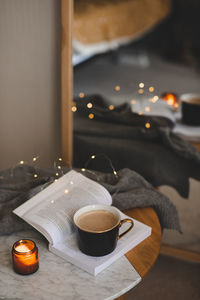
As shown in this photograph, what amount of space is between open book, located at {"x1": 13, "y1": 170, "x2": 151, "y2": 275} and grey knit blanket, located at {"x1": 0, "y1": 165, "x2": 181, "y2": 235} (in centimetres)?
4

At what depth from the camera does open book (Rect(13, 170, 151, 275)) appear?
2.80ft

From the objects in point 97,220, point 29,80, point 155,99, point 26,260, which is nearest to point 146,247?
point 97,220

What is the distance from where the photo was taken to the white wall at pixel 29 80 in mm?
1279

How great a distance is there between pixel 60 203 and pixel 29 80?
1.83ft

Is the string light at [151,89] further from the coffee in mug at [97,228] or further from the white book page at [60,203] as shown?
the coffee in mug at [97,228]

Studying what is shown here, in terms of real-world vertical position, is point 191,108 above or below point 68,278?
above

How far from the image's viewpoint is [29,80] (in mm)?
1360

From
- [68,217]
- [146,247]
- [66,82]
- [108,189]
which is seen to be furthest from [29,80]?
[146,247]

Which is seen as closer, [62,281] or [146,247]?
[62,281]

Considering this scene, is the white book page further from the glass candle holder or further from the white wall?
the white wall

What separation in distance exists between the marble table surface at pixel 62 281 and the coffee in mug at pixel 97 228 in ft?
0.15

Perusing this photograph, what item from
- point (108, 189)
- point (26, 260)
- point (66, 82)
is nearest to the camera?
A: point (26, 260)

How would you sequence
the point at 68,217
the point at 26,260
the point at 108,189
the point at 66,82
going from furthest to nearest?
the point at 66,82, the point at 108,189, the point at 68,217, the point at 26,260

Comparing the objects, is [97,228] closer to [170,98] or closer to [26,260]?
[26,260]
